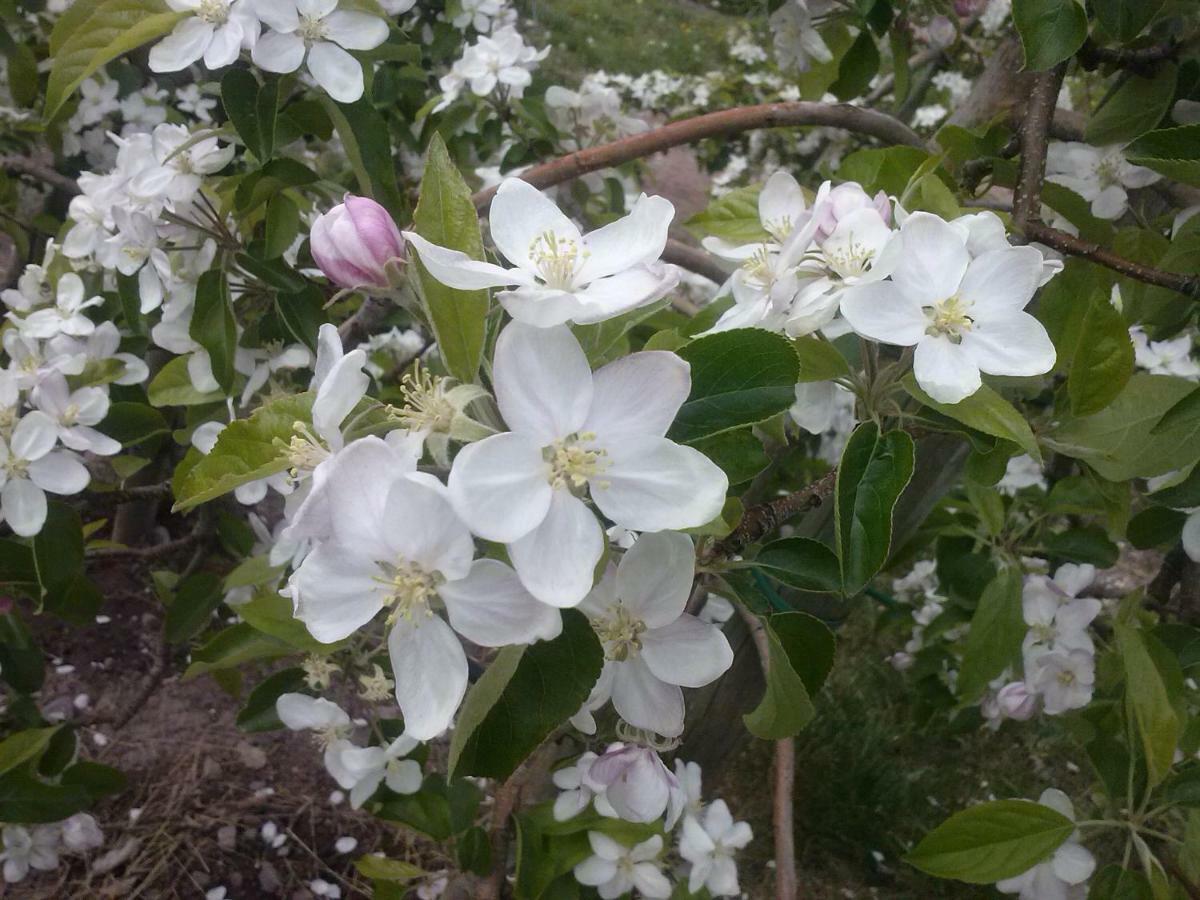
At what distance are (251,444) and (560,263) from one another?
Answer: 23 cm

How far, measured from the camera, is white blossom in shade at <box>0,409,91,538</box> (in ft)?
3.46

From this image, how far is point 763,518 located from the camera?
0.72 meters

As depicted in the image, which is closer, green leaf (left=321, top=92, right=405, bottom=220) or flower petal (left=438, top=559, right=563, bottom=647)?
flower petal (left=438, top=559, right=563, bottom=647)

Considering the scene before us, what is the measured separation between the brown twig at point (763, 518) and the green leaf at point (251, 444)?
339 millimetres

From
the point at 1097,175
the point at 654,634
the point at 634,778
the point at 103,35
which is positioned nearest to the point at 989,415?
the point at 654,634

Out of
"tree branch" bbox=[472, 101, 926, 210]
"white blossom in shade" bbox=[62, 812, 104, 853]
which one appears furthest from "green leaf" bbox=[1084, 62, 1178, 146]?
"white blossom in shade" bbox=[62, 812, 104, 853]

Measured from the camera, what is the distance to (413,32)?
6.97 feet

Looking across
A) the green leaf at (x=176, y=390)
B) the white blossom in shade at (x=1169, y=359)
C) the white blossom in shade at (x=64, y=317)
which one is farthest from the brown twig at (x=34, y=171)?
the white blossom in shade at (x=1169, y=359)

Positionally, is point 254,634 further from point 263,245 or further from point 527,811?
point 263,245

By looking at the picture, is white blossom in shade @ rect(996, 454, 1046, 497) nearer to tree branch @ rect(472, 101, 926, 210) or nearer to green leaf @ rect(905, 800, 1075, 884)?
tree branch @ rect(472, 101, 926, 210)

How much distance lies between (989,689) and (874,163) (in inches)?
46.9

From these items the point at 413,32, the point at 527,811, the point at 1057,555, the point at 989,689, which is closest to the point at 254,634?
the point at 527,811

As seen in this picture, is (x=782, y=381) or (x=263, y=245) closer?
(x=782, y=381)

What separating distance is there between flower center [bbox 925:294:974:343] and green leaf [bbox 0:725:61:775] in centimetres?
142
